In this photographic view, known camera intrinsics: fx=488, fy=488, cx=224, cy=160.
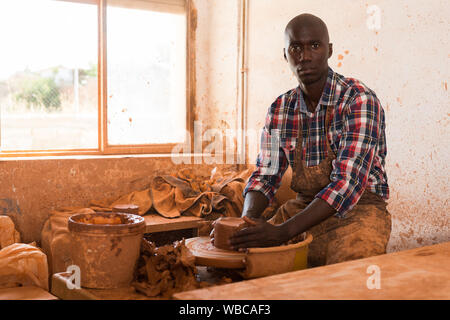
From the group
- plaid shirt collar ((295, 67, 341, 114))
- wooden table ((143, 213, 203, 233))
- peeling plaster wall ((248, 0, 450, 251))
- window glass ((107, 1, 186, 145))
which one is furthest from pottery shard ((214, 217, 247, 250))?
window glass ((107, 1, 186, 145))

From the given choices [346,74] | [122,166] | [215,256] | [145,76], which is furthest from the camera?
[145,76]

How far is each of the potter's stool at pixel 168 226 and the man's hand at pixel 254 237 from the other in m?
1.75

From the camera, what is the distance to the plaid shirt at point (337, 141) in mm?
2363

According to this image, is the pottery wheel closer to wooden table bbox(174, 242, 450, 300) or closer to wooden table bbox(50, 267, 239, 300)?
wooden table bbox(50, 267, 239, 300)

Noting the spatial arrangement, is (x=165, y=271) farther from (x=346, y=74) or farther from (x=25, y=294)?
(x=346, y=74)

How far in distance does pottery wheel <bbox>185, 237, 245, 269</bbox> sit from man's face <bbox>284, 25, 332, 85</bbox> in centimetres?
107

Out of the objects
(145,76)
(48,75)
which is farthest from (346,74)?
(48,75)

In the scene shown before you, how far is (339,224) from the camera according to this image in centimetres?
259

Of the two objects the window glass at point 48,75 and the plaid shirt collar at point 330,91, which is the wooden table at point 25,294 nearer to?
the window glass at point 48,75

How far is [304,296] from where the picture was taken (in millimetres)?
1619

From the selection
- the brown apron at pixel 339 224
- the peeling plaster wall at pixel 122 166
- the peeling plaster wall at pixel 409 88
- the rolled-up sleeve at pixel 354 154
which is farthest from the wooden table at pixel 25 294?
the peeling plaster wall at pixel 409 88

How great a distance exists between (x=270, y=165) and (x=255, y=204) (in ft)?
0.90

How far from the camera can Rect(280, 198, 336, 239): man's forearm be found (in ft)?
7.12

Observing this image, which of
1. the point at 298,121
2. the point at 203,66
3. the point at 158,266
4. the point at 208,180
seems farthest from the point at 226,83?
the point at 158,266
